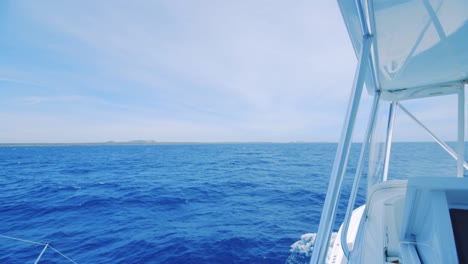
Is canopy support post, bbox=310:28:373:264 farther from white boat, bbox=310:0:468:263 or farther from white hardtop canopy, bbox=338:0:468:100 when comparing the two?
white hardtop canopy, bbox=338:0:468:100

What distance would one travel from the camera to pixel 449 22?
1522 millimetres

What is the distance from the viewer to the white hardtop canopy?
53.8 inches

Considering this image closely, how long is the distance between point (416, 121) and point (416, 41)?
241cm

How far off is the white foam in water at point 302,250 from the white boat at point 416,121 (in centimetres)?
231

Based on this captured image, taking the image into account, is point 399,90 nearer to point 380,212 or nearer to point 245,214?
point 380,212

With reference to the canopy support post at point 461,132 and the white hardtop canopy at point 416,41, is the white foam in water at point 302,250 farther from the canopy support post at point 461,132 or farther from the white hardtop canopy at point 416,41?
the white hardtop canopy at point 416,41

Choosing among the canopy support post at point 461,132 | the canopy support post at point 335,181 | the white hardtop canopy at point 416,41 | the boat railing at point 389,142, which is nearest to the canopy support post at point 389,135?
the boat railing at point 389,142

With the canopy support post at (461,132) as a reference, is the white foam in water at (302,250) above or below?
below

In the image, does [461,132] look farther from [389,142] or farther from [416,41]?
[416,41]

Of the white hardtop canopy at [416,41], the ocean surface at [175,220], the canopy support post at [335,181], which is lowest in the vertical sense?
the ocean surface at [175,220]

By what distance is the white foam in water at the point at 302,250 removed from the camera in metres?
4.95

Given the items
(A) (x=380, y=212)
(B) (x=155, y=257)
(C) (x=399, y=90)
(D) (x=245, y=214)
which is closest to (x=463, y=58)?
(C) (x=399, y=90)

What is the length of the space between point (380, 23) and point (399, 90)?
7.97ft

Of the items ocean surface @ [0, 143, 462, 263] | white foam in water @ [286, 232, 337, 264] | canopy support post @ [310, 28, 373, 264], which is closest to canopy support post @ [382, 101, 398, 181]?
ocean surface @ [0, 143, 462, 263]
